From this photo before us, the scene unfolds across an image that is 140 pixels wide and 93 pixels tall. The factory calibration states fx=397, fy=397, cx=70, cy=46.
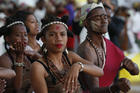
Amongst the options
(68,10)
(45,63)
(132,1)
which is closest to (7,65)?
(45,63)

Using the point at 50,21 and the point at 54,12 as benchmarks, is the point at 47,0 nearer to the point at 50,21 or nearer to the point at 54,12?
the point at 54,12

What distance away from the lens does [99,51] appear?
5.00m

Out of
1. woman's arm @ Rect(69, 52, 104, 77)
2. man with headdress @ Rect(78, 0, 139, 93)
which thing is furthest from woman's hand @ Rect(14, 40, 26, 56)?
man with headdress @ Rect(78, 0, 139, 93)

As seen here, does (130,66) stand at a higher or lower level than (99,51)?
lower

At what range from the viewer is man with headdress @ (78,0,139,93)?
4.82 meters

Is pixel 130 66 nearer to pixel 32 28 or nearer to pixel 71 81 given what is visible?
pixel 71 81

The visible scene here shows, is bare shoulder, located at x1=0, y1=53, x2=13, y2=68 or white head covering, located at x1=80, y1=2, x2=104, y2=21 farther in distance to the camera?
white head covering, located at x1=80, y1=2, x2=104, y2=21

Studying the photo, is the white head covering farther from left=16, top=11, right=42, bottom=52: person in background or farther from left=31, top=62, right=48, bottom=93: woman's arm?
left=31, top=62, right=48, bottom=93: woman's arm

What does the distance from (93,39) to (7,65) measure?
3.70ft

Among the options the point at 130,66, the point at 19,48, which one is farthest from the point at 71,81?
the point at 130,66

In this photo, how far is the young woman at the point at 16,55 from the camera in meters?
4.69

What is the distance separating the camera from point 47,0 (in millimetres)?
12609

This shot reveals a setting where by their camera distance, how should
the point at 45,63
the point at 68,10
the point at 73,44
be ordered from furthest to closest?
the point at 68,10 < the point at 73,44 < the point at 45,63

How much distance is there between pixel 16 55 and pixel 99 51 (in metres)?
1.05
